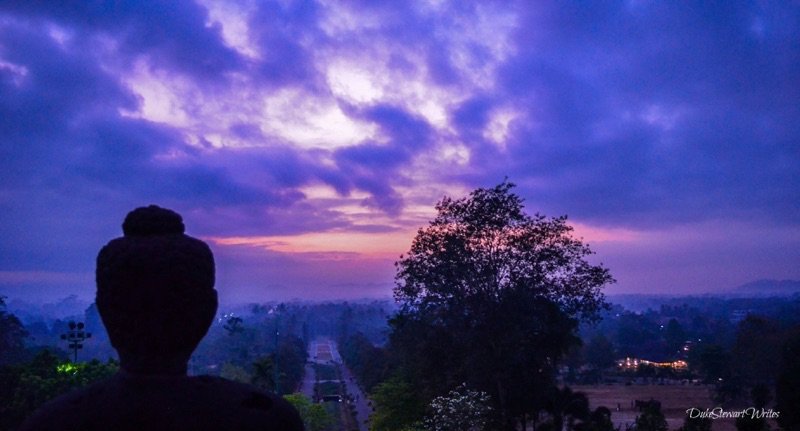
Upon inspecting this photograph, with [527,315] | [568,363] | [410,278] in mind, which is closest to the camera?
[527,315]

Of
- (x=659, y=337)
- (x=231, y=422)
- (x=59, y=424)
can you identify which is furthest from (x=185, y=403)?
(x=659, y=337)

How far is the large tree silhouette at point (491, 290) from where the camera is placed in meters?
27.4

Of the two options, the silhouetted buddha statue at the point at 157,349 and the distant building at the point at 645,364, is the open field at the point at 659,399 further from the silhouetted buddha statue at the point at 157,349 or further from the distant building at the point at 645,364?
the silhouetted buddha statue at the point at 157,349

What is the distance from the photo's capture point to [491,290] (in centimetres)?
2778

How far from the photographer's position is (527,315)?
26672 mm

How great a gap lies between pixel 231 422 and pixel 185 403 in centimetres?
39

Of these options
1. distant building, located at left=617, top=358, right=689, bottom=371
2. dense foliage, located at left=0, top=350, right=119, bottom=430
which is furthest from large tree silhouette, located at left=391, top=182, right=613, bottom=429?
distant building, located at left=617, top=358, right=689, bottom=371

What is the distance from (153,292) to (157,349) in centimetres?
50

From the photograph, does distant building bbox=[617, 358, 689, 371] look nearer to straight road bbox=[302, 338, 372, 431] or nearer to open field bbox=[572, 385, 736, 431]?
open field bbox=[572, 385, 736, 431]

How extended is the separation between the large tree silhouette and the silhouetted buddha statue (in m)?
23.0

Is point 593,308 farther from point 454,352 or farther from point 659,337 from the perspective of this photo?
point 659,337

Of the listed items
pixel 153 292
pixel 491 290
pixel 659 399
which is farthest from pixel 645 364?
pixel 153 292

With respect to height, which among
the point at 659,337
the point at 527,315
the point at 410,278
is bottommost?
the point at 659,337

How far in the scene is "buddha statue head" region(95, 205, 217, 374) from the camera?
184 inches
